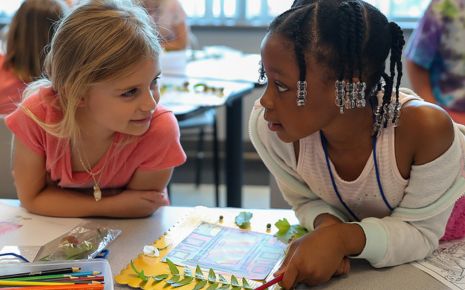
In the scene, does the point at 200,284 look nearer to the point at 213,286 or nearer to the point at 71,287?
the point at 213,286

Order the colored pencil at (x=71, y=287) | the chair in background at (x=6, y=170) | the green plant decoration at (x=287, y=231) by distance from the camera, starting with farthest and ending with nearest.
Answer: the chair in background at (x=6, y=170), the green plant decoration at (x=287, y=231), the colored pencil at (x=71, y=287)

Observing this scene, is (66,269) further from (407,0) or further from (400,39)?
(407,0)

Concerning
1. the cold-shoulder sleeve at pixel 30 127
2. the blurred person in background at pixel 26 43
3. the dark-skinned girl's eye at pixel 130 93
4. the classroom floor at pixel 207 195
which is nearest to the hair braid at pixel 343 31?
the dark-skinned girl's eye at pixel 130 93

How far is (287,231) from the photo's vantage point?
1181 millimetres

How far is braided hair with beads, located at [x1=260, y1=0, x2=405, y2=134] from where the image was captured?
963mm

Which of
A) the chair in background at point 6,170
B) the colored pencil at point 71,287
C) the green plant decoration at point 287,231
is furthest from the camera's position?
the chair in background at point 6,170

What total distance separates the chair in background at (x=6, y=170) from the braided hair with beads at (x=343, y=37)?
2.73 feet

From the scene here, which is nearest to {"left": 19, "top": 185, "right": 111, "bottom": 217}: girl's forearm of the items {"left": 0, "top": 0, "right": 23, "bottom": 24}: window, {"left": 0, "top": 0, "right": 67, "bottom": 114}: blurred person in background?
{"left": 0, "top": 0, "right": 67, "bottom": 114}: blurred person in background

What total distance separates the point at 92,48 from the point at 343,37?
1.64 feet

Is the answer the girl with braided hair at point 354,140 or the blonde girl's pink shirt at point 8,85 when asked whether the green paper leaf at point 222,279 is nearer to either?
the girl with braided hair at point 354,140

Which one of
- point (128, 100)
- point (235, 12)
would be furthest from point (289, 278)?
point (235, 12)

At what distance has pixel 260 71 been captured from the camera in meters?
1.06

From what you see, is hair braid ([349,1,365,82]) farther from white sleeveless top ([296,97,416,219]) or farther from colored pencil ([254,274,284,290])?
colored pencil ([254,274,284,290])

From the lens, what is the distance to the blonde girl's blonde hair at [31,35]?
2012 mm
